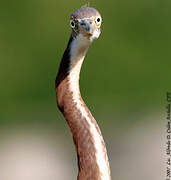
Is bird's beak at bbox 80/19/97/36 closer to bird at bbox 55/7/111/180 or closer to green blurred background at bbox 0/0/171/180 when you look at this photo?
bird at bbox 55/7/111/180

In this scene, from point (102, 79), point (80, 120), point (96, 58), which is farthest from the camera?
point (96, 58)

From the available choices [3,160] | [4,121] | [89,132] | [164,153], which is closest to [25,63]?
[4,121]

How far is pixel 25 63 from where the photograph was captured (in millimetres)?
8766

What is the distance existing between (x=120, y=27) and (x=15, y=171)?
102 inches

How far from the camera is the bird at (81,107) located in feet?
10.0

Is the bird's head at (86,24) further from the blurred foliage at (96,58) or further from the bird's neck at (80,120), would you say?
the blurred foliage at (96,58)

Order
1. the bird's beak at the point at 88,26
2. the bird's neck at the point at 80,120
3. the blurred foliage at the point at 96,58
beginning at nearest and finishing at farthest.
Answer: the bird's neck at the point at 80,120 < the bird's beak at the point at 88,26 < the blurred foliage at the point at 96,58

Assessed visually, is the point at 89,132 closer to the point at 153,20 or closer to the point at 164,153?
the point at 164,153

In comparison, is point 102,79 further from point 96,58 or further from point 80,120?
point 80,120

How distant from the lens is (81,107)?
10.3ft

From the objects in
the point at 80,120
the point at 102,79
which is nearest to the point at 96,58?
the point at 102,79

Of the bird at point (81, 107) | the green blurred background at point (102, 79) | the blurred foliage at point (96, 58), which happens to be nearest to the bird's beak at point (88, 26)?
the bird at point (81, 107)

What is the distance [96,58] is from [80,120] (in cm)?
542

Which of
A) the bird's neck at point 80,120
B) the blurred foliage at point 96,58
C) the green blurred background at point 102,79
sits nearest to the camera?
the bird's neck at point 80,120
